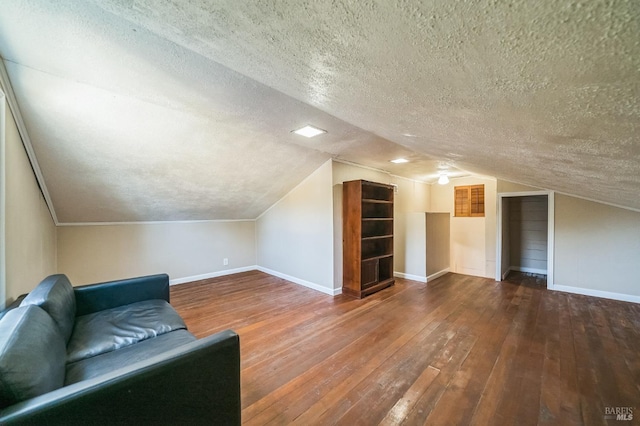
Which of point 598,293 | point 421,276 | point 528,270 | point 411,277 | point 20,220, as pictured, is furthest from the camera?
point 528,270

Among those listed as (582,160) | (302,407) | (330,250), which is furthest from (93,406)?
(330,250)

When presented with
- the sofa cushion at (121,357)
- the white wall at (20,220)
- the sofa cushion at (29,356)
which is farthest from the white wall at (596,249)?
the white wall at (20,220)

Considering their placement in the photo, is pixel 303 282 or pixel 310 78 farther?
pixel 303 282

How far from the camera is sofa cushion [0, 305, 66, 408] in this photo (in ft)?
2.82

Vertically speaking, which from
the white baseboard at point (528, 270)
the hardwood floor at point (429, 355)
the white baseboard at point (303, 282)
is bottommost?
the white baseboard at point (528, 270)

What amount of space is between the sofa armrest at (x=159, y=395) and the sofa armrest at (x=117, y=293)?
158 centimetres

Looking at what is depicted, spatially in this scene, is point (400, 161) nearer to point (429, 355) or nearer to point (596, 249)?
point (429, 355)

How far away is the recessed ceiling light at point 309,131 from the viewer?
261 cm

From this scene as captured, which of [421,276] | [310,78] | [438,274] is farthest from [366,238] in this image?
[310,78]

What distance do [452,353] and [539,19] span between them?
8.54ft

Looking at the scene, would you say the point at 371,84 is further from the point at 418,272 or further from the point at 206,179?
the point at 418,272

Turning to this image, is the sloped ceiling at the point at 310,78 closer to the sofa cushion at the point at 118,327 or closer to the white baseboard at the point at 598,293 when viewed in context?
the sofa cushion at the point at 118,327

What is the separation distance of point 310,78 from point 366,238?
3054 mm

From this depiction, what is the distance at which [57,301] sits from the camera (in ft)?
5.36
